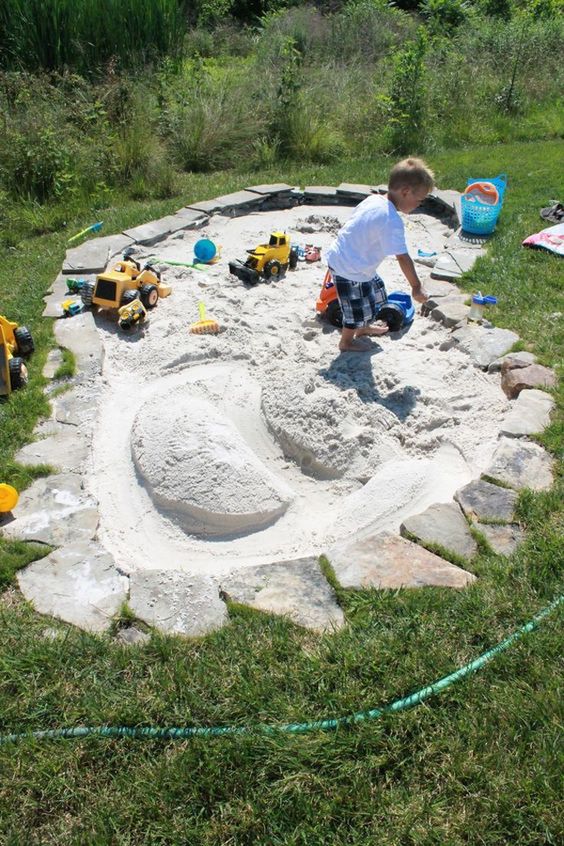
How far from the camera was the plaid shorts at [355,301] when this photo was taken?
4.39 metres

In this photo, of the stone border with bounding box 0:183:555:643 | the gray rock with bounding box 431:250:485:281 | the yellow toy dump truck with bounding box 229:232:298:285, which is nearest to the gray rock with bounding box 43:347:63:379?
the stone border with bounding box 0:183:555:643

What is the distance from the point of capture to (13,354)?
14.3ft

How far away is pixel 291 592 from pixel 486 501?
3.17 feet

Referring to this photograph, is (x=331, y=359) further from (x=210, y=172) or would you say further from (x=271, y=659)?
(x=210, y=172)

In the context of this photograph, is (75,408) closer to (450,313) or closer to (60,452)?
(60,452)

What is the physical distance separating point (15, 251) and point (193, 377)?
2883 mm

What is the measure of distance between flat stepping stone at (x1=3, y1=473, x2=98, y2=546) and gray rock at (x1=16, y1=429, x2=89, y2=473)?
0.10 metres

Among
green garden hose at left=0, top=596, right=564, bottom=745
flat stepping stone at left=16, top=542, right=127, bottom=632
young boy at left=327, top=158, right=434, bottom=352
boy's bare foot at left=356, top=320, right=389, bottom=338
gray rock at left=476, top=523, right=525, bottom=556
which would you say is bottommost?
boy's bare foot at left=356, top=320, right=389, bottom=338

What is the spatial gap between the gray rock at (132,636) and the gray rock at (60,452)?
1.17 m

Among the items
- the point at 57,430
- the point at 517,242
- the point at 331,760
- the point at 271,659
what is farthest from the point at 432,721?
the point at 517,242

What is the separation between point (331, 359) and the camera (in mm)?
4355

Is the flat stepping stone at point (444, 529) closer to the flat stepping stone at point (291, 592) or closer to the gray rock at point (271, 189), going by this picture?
the flat stepping stone at point (291, 592)

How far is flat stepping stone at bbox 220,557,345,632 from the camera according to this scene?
2539mm

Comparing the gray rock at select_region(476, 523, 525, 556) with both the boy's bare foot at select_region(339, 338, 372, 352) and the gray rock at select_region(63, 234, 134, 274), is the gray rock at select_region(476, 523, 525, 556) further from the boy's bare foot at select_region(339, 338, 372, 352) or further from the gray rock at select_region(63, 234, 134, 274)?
the gray rock at select_region(63, 234, 134, 274)
